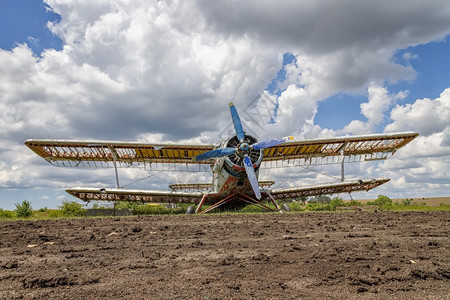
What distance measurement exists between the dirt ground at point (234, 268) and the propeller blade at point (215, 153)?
8835 millimetres

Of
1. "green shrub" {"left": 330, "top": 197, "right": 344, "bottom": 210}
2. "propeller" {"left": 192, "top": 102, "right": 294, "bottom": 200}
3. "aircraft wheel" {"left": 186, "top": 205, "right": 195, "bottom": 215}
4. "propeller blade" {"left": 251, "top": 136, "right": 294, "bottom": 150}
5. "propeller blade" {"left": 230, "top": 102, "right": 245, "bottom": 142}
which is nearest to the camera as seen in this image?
"propeller" {"left": 192, "top": 102, "right": 294, "bottom": 200}

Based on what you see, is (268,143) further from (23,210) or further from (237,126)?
(23,210)

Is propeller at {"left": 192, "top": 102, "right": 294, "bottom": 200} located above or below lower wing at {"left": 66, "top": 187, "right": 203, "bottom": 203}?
above

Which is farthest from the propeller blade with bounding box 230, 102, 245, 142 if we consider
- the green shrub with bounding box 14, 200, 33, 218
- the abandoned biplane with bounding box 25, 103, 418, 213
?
the green shrub with bounding box 14, 200, 33, 218

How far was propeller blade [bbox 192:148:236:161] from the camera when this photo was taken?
1631 centimetres

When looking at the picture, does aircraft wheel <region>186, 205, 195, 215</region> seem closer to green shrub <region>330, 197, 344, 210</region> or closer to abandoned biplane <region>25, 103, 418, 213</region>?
abandoned biplane <region>25, 103, 418, 213</region>

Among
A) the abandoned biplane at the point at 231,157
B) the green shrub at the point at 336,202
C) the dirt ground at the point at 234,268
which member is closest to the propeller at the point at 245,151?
the abandoned biplane at the point at 231,157

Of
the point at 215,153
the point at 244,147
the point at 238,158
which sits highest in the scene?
the point at 244,147

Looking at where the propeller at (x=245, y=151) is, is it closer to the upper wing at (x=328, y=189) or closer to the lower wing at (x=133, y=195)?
the lower wing at (x=133, y=195)

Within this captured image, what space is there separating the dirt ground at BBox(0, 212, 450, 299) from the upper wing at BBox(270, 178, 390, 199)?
13.3 metres

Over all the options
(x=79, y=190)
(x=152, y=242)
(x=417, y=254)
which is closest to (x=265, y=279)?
(x=417, y=254)

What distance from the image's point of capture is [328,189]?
21750 millimetres

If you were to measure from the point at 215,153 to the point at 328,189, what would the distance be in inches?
407

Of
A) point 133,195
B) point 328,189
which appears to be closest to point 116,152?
point 133,195
